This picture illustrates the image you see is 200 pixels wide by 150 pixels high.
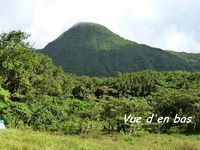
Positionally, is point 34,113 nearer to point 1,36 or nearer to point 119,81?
point 1,36

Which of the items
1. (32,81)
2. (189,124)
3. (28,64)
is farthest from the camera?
(32,81)

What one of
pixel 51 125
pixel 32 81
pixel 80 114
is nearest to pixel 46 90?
pixel 32 81

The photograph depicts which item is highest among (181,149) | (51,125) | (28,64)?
(28,64)

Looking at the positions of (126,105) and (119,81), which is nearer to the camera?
(126,105)

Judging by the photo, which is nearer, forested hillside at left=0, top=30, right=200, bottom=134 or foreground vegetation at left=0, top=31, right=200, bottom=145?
foreground vegetation at left=0, top=31, right=200, bottom=145

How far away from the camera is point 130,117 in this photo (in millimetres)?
51094

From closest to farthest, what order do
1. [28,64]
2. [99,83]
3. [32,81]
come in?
[28,64] → [32,81] → [99,83]

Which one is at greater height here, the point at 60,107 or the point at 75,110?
the point at 60,107

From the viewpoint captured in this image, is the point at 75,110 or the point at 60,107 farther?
the point at 75,110

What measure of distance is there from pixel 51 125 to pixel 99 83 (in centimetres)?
10359

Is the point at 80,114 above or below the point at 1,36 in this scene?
below

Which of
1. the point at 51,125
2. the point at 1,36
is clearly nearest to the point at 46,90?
the point at 51,125

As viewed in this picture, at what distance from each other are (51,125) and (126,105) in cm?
941

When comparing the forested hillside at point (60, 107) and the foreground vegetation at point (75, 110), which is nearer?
the foreground vegetation at point (75, 110)
